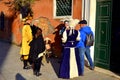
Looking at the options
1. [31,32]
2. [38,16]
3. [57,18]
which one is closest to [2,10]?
[38,16]

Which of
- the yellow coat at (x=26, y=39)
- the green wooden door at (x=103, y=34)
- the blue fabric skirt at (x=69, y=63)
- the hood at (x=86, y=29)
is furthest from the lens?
the yellow coat at (x=26, y=39)

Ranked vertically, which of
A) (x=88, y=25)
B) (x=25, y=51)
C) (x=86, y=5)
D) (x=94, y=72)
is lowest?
(x=94, y=72)

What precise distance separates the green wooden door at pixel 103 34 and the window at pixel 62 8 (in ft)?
6.48

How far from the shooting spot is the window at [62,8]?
511 inches

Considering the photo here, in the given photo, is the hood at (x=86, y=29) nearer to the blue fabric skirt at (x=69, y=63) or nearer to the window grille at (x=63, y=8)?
the blue fabric skirt at (x=69, y=63)

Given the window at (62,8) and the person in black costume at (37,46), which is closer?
the person in black costume at (37,46)

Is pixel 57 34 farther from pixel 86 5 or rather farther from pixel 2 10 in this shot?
pixel 2 10

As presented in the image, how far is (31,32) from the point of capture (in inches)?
436

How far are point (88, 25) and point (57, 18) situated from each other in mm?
2811

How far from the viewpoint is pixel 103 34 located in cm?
1100

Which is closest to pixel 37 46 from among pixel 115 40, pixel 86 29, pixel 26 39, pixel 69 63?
pixel 26 39

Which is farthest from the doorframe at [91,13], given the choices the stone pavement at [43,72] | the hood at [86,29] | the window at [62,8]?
the window at [62,8]

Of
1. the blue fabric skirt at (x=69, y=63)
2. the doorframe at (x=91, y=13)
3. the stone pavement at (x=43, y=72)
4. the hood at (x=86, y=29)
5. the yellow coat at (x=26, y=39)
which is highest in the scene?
the doorframe at (x=91, y=13)

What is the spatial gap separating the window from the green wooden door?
197 centimetres
